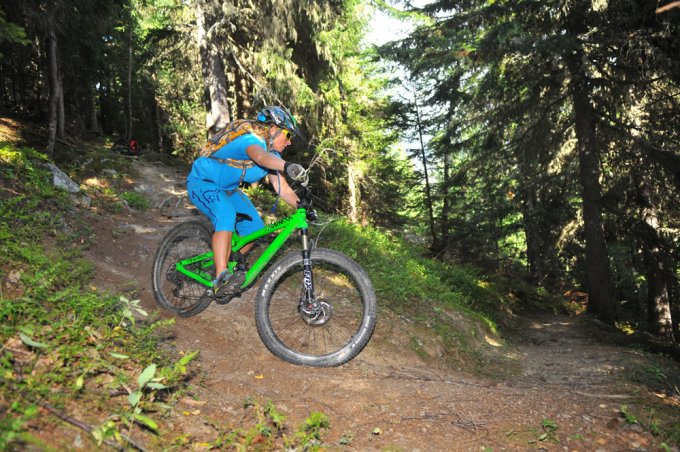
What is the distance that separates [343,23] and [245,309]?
40.5 ft

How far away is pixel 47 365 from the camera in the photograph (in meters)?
2.64

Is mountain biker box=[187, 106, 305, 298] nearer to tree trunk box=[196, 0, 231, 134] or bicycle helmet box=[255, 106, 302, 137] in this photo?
bicycle helmet box=[255, 106, 302, 137]

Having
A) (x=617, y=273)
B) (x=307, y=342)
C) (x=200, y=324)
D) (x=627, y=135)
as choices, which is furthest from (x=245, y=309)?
(x=617, y=273)

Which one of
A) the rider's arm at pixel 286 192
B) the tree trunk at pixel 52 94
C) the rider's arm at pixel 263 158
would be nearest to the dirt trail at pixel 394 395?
the rider's arm at pixel 286 192

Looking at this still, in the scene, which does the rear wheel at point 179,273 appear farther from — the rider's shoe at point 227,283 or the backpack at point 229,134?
the backpack at point 229,134

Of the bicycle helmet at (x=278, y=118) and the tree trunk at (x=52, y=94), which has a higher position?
the tree trunk at (x=52, y=94)

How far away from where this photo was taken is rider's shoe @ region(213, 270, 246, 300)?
4461 mm

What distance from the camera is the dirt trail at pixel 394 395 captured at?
3104 millimetres

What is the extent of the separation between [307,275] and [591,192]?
10491 mm

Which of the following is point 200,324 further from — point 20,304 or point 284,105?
point 284,105

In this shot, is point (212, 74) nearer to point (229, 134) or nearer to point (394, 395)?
point (229, 134)

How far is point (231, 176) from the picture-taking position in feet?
15.0

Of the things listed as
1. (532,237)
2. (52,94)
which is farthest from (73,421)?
(532,237)

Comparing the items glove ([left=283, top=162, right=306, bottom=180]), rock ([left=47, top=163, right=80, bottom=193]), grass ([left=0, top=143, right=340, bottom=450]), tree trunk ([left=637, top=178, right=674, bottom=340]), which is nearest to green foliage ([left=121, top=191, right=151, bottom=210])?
rock ([left=47, top=163, right=80, bottom=193])
